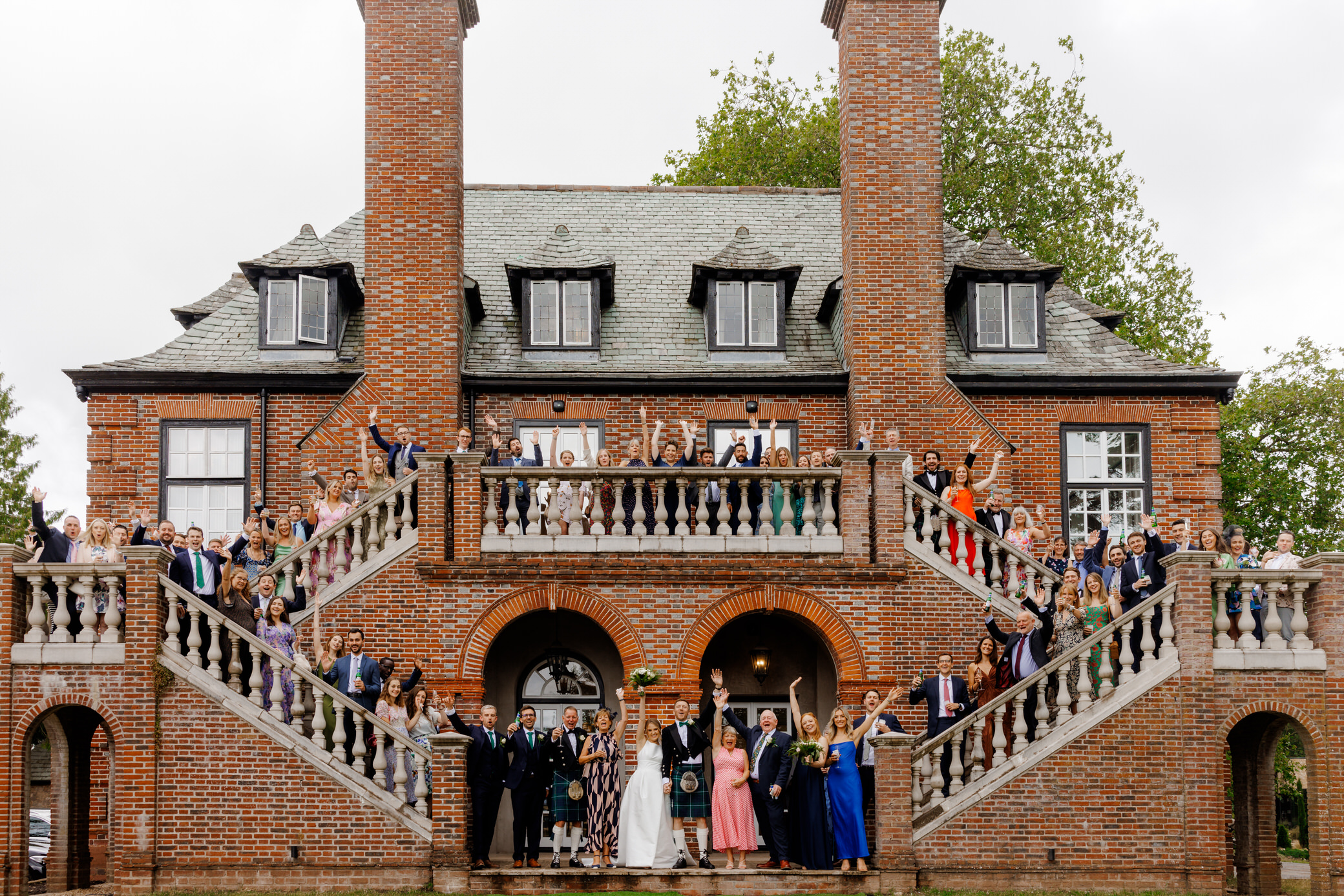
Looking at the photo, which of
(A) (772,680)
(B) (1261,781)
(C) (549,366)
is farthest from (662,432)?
(B) (1261,781)

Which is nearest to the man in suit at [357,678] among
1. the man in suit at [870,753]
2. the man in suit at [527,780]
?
the man in suit at [527,780]

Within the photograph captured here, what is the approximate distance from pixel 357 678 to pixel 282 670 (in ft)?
2.58

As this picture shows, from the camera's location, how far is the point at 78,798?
63.1ft

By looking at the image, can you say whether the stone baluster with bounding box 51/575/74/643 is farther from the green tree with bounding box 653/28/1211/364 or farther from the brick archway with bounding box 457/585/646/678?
the green tree with bounding box 653/28/1211/364

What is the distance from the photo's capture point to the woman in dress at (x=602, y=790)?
54.5 feet

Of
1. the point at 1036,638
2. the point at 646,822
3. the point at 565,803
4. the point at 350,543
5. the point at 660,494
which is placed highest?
the point at 660,494

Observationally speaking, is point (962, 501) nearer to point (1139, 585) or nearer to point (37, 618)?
point (1139, 585)

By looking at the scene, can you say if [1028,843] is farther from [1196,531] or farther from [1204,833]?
[1196,531]

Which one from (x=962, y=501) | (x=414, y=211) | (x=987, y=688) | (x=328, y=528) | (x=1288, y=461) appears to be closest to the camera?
(x=987, y=688)

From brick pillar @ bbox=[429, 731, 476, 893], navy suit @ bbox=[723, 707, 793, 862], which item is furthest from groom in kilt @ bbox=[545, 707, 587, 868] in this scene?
navy suit @ bbox=[723, 707, 793, 862]

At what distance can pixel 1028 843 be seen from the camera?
16.6 m

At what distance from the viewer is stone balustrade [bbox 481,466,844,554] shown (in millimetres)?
18750

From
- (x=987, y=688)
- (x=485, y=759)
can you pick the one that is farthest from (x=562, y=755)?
(x=987, y=688)

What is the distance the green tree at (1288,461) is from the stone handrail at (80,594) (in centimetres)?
2363
